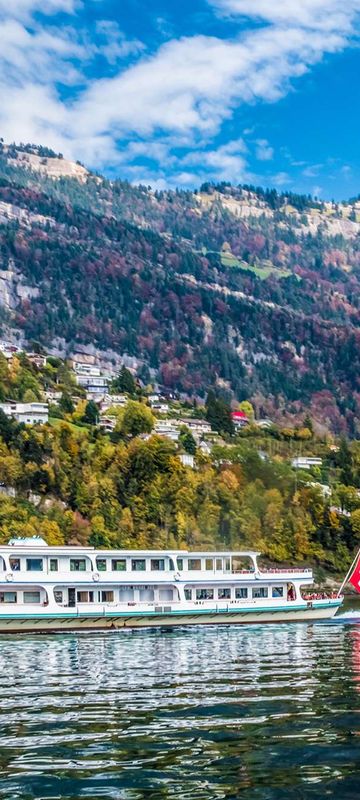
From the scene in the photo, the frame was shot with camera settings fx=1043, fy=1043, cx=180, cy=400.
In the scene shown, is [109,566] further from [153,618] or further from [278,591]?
[278,591]

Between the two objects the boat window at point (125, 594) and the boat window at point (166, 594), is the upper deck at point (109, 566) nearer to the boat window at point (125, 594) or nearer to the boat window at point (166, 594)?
the boat window at point (125, 594)

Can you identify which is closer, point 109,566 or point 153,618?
point 153,618

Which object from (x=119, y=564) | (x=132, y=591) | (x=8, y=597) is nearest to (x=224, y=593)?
(x=132, y=591)

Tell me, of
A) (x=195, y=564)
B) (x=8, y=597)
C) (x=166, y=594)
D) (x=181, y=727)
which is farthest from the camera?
(x=195, y=564)

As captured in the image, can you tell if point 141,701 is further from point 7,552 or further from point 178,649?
point 7,552

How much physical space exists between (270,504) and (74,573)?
104413mm

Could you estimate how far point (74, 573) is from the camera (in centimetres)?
8400

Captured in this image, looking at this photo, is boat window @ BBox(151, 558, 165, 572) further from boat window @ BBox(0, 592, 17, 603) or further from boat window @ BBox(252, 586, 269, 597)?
boat window @ BBox(0, 592, 17, 603)

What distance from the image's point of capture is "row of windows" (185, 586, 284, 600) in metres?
89.6

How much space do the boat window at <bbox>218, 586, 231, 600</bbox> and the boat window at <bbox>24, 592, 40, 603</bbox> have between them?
1667 centimetres

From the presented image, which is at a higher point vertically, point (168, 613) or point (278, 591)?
point (278, 591)

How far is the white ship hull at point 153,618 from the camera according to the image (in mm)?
80062

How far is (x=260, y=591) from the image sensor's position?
92875mm

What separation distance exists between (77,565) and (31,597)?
491 cm
